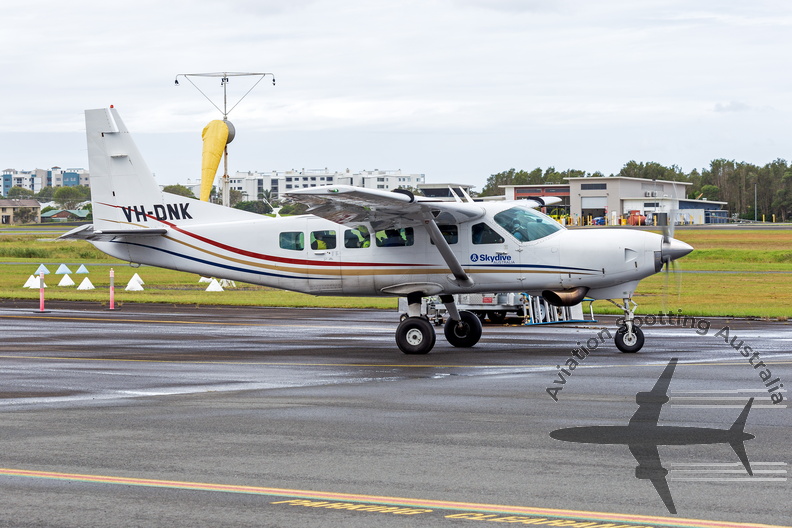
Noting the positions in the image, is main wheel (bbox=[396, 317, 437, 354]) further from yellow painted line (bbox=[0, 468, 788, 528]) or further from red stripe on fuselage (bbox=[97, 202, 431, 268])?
yellow painted line (bbox=[0, 468, 788, 528])

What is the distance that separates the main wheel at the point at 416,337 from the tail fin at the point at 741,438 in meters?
8.36

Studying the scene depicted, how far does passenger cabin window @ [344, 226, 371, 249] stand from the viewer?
21344 millimetres

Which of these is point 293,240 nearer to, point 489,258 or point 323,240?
point 323,240

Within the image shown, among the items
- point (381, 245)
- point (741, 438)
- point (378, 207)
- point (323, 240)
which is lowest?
point (741, 438)

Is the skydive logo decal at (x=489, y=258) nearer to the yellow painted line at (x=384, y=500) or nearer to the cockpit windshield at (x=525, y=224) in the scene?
the cockpit windshield at (x=525, y=224)

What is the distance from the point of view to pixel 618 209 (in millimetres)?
129250

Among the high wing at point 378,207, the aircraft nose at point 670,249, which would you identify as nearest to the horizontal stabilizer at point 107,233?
the high wing at point 378,207

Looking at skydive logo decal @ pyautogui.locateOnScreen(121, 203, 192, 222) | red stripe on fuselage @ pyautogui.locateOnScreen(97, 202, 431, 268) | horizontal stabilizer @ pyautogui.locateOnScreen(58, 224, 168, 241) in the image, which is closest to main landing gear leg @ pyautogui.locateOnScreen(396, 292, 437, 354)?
red stripe on fuselage @ pyautogui.locateOnScreen(97, 202, 431, 268)

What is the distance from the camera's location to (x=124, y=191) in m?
23.3

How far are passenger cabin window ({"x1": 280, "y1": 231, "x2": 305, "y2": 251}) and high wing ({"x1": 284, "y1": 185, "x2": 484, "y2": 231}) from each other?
3.69 feet

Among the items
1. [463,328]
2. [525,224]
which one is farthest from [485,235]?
[463,328]

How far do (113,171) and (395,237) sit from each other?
22.2 ft

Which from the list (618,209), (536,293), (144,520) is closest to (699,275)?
(536,293)

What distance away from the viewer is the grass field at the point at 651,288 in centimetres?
3375
